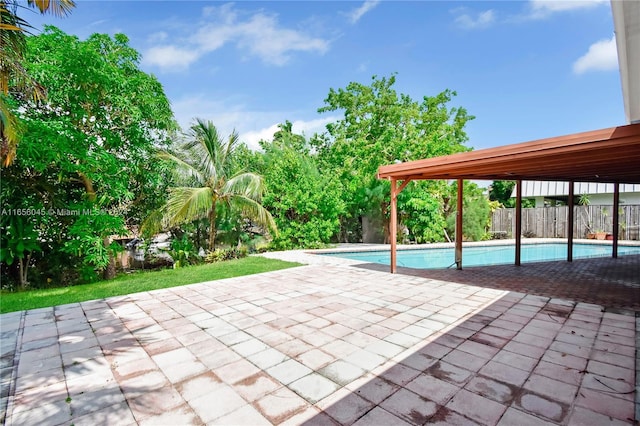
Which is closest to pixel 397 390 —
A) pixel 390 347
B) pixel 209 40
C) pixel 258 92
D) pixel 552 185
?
pixel 390 347

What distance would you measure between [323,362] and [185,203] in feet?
25.2

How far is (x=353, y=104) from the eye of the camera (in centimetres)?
1923

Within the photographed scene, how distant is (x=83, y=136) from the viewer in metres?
6.95

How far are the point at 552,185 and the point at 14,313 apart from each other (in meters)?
25.9

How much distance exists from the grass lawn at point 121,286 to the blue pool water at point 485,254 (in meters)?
4.40

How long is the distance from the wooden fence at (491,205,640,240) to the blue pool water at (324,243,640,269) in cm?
280

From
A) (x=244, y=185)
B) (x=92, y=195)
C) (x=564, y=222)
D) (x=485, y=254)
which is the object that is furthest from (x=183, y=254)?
(x=564, y=222)

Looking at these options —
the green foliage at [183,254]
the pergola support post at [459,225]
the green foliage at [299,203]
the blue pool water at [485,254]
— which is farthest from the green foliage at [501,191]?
the green foliage at [183,254]

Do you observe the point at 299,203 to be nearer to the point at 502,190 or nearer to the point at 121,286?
the point at 121,286

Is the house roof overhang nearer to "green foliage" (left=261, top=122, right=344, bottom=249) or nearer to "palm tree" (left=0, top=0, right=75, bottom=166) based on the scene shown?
"green foliage" (left=261, top=122, right=344, bottom=249)

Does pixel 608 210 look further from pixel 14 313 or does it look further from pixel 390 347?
pixel 14 313

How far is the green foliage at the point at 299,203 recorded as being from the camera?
1323 centimetres

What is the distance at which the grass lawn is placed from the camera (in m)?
5.59

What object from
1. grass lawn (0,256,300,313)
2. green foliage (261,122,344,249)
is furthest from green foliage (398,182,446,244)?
grass lawn (0,256,300,313)
